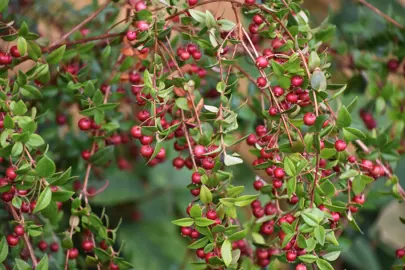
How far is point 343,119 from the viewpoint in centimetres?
61

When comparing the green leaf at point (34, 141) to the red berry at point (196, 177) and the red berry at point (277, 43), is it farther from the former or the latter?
the red berry at point (277, 43)

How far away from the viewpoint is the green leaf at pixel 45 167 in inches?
23.5

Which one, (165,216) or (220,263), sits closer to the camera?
(220,263)

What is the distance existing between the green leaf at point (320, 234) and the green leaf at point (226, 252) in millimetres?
82

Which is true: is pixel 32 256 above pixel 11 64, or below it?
below

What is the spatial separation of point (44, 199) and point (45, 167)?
30 millimetres

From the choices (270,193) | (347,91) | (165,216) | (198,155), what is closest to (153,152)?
(198,155)

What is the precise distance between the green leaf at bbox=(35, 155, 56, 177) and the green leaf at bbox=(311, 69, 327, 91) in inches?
10.0

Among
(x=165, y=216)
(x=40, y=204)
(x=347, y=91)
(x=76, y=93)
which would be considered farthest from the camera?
(x=165, y=216)

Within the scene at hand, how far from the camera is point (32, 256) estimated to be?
64 cm

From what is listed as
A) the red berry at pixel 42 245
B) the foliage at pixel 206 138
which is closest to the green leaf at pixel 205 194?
the foliage at pixel 206 138

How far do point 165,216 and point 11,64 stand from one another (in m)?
0.82

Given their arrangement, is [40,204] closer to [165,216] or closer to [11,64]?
[11,64]

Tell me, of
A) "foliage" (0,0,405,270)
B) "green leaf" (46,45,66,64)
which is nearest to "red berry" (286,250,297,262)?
"foliage" (0,0,405,270)
